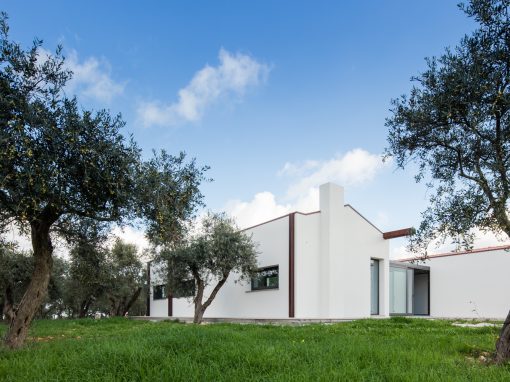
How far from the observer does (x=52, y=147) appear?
Answer: 713 cm

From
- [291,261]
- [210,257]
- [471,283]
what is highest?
[210,257]

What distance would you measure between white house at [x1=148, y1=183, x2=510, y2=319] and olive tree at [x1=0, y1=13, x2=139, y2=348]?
1353 centimetres

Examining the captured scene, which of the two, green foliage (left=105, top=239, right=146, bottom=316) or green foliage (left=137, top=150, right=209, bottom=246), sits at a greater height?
green foliage (left=137, top=150, right=209, bottom=246)

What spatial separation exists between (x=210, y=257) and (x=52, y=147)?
12947 mm

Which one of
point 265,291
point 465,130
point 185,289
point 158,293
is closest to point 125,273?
point 158,293

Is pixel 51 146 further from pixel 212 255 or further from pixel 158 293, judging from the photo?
pixel 158 293

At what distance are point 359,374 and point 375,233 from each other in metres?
19.0

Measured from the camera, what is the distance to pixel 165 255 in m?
19.5

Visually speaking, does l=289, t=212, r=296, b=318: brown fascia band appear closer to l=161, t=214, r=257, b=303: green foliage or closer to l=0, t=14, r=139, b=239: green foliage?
l=161, t=214, r=257, b=303: green foliage

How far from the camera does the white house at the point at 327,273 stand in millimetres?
20531

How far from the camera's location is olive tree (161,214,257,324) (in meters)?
19.3

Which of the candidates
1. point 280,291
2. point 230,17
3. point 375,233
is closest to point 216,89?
point 230,17

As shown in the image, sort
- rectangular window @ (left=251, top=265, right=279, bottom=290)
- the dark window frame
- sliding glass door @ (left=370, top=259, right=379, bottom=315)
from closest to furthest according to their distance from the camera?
rectangular window @ (left=251, top=265, right=279, bottom=290) → sliding glass door @ (left=370, top=259, right=379, bottom=315) → the dark window frame

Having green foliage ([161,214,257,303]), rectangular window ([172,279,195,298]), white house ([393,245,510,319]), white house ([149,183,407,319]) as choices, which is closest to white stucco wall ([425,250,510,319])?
white house ([393,245,510,319])
